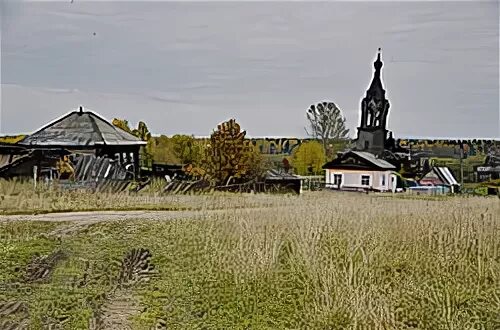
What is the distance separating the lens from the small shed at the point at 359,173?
258cm

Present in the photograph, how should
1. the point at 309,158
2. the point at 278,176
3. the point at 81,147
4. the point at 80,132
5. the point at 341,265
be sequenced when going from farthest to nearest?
1. the point at 81,147
2. the point at 80,132
3. the point at 278,176
4. the point at 309,158
5. the point at 341,265

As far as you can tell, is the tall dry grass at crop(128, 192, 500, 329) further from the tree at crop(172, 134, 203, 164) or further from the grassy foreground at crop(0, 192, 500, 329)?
the tree at crop(172, 134, 203, 164)

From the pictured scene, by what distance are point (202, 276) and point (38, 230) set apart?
3.33ft

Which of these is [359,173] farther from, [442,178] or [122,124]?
[122,124]

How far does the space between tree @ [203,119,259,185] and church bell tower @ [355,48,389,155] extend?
523mm

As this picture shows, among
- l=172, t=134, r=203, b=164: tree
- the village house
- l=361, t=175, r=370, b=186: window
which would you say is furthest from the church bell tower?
the village house

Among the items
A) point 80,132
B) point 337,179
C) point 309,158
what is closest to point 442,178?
point 337,179

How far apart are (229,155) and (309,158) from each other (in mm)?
429

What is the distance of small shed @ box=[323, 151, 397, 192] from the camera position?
2.58m

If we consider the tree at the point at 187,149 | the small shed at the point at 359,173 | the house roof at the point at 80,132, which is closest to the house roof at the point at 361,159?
the small shed at the point at 359,173

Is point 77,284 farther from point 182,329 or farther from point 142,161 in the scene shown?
point 142,161

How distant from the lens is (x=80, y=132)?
2.80 meters

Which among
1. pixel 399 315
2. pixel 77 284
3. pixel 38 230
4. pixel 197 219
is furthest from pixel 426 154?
pixel 38 230

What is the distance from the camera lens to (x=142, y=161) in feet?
9.41
